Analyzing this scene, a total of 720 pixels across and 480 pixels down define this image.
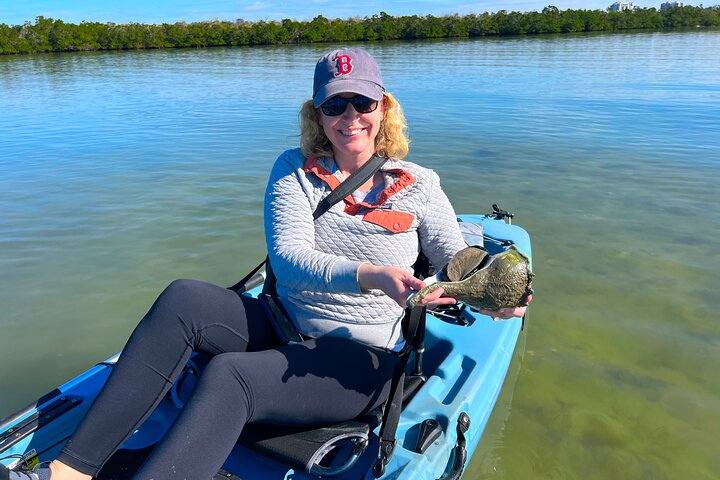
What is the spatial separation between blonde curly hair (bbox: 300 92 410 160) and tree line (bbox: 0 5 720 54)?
6029 centimetres

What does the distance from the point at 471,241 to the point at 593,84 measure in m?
16.1

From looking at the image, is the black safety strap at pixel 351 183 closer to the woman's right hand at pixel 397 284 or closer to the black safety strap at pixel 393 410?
the woman's right hand at pixel 397 284

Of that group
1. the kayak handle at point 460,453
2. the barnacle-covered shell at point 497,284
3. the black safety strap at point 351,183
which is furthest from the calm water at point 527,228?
the black safety strap at point 351,183

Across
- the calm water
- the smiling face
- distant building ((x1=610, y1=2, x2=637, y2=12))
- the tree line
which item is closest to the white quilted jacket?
the smiling face

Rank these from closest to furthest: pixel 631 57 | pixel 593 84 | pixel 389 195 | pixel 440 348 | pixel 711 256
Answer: pixel 389 195 → pixel 440 348 → pixel 711 256 → pixel 593 84 → pixel 631 57

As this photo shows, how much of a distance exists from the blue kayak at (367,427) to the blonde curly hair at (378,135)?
0.84m

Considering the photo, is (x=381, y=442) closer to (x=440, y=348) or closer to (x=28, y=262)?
(x=440, y=348)

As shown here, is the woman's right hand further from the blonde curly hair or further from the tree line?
the tree line

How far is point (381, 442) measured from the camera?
2.07 meters

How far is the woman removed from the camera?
1873mm

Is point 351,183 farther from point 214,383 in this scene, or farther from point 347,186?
point 214,383

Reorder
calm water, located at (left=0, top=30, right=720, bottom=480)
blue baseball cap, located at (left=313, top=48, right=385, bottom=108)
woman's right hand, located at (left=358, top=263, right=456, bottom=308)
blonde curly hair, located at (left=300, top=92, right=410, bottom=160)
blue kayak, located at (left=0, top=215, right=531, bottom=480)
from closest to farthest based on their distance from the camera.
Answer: woman's right hand, located at (left=358, top=263, right=456, bottom=308) < blue kayak, located at (left=0, top=215, right=531, bottom=480) < blue baseball cap, located at (left=313, top=48, right=385, bottom=108) < blonde curly hair, located at (left=300, top=92, right=410, bottom=160) < calm water, located at (left=0, top=30, right=720, bottom=480)

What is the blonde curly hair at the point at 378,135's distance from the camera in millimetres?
2529

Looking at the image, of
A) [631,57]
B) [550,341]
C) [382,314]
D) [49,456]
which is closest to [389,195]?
[382,314]
